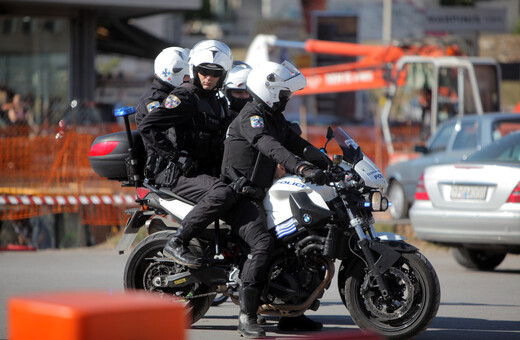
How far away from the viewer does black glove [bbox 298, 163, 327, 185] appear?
6.05 metres

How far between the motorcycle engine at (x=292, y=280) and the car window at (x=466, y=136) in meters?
8.49

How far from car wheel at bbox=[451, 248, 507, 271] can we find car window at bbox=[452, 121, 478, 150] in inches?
139

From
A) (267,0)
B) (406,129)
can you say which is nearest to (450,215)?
(406,129)

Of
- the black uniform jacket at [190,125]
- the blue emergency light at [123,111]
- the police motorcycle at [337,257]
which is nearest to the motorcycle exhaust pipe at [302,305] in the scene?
the police motorcycle at [337,257]

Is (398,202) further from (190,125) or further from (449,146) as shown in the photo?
(190,125)

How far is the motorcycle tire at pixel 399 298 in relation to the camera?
6.10 metres

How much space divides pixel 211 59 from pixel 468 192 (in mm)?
4354

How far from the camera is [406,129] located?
23781mm

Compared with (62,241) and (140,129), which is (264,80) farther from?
(62,241)

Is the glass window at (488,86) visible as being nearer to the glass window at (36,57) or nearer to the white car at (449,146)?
the white car at (449,146)

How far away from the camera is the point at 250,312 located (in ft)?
20.6

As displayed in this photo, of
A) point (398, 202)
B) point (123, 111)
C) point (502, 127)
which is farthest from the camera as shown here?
point (398, 202)

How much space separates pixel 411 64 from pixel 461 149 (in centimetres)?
1019

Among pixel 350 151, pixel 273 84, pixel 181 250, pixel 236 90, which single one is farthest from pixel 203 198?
pixel 236 90
